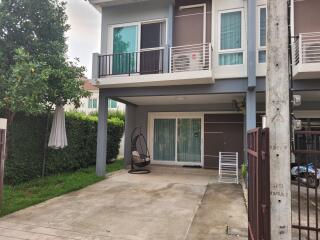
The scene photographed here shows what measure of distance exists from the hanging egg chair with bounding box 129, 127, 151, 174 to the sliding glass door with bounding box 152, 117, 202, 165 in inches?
21.2

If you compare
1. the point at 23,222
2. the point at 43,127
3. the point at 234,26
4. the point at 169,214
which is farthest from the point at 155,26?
the point at 23,222

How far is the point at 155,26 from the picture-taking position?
9797 millimetres

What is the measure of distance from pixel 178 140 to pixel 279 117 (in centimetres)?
987

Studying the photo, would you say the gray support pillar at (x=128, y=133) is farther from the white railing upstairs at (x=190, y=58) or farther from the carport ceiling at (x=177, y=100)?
the white railing upstairs at (x=190, y=58)

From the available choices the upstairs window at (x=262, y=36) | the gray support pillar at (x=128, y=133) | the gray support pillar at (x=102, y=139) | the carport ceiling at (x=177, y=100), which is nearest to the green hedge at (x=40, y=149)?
the gray support pillar at (x=102, y=139)

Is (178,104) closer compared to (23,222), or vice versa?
(23,222)

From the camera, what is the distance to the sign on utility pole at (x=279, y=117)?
2379 millimetres

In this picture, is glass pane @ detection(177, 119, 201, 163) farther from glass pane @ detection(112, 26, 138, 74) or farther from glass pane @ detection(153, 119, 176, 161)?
glass pane @ detection(112, 26, 138, 74)

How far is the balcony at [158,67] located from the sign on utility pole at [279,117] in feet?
17.3

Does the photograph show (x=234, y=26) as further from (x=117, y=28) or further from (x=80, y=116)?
(x=80, y=116)

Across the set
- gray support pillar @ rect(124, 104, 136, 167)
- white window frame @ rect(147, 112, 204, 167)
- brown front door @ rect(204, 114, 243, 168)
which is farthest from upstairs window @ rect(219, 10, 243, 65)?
gray support pillar @ rect(124, 104, 136, 167)

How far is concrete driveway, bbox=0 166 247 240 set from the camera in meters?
4.54

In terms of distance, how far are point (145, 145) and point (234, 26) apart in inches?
259

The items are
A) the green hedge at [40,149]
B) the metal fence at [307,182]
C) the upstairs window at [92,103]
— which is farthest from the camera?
→ the upstairs window at [92,103]
